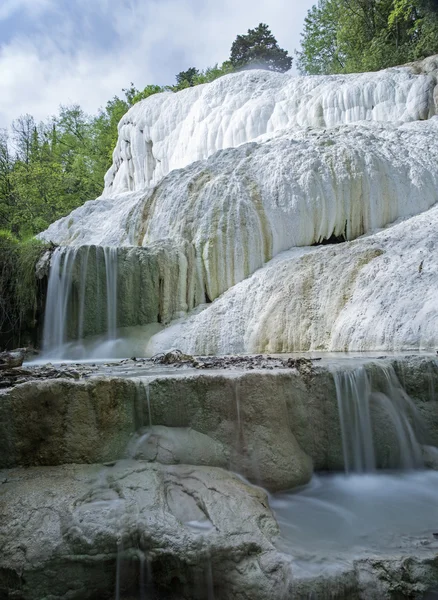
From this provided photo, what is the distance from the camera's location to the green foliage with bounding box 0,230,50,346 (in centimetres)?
1006

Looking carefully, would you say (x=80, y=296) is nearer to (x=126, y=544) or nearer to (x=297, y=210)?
(x=297, y=210)

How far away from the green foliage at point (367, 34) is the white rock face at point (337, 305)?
13.3 m

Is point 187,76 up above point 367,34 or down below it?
above

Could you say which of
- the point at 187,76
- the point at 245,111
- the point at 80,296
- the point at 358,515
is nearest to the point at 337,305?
the point at 358,515

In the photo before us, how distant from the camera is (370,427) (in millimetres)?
4105

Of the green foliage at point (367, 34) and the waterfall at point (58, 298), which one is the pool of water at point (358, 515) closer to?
the waterfall at point (58, 298)

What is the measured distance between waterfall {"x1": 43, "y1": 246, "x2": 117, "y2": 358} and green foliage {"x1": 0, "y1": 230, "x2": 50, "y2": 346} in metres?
0.46

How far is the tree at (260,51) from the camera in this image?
118 ft

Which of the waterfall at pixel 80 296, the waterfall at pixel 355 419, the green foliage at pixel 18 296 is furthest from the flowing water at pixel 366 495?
the green foliage at pixel 18 296

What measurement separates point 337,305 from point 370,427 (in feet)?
11.7

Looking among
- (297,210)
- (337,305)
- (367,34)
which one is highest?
(367,34)

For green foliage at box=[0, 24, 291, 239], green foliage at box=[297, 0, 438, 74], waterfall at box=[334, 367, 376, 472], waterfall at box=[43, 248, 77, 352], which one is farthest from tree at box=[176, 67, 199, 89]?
waterfall at box=[334, 367, 376, 472]

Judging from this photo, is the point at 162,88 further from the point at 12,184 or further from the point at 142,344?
the point at 142,344

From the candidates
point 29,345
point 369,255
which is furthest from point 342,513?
point 29,345
